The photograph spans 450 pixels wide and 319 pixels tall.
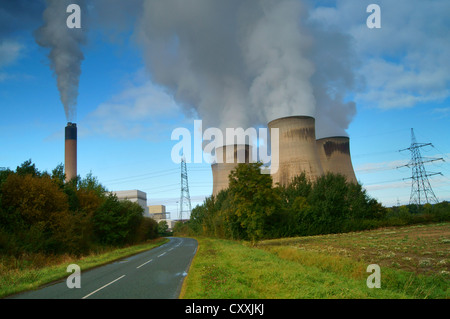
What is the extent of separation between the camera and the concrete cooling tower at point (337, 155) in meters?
41.1

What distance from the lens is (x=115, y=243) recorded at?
29.2 meters

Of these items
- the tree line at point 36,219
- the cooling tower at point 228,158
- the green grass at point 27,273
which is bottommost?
the green grass at point 27,273

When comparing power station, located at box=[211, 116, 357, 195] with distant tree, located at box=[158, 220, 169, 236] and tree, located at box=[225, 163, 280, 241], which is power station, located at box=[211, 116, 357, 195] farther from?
distant tree, located at box=[158, 220, 169, 236]

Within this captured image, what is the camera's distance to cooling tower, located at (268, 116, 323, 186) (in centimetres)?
3164

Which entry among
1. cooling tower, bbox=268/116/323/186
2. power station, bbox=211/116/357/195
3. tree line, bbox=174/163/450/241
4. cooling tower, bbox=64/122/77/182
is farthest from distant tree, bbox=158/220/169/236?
cooling tower, bbox=268/116/323/186

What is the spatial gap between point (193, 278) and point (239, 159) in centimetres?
3106

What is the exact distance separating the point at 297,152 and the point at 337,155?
12.5 metres

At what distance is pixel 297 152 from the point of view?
104 ft

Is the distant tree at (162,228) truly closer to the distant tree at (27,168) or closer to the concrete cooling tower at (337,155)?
the concrete cooling tower at (337,155)

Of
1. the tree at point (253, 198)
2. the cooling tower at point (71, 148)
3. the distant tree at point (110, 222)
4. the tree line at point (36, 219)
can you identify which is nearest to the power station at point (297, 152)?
the tree at point (253, 198)

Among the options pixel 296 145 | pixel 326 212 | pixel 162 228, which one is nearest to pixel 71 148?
pixel 296 145
